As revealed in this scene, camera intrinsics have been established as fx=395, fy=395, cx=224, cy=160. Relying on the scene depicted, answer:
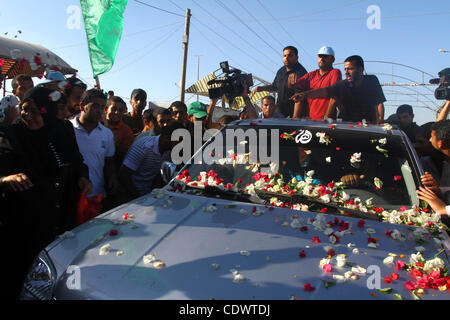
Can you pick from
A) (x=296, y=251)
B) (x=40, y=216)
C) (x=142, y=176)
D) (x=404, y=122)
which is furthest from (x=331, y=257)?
(x=404, y=122)

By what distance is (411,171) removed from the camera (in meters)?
3.01

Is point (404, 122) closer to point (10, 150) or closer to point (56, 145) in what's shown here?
point (56, 145)

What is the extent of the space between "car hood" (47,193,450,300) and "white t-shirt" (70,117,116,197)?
168 centimetres

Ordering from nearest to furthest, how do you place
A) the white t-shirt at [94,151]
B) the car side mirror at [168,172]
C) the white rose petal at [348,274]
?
the white rose petal at [348,274] < the car side mirror at [168,172] < the white t-shirt at [94,151]

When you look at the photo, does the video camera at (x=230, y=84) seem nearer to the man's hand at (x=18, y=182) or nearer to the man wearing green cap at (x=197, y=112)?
the man wearing green cap at (x=197, y=112)

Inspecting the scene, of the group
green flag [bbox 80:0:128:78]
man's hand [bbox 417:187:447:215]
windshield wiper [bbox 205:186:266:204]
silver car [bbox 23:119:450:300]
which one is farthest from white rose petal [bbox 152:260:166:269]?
green flag [bbox 80:0:128:78]

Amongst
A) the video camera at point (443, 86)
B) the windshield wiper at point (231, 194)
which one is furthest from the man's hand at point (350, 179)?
the video camera at point (443, 86)

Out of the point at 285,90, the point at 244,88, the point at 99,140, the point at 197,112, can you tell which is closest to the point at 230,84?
the point at 244,88

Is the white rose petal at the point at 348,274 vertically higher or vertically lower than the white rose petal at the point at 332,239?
lower

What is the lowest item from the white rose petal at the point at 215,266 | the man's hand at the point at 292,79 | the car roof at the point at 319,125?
the white rose petal at the point at 215,266

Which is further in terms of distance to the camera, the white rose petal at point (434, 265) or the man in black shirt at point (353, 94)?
the man in black shirt at point (353, 94)

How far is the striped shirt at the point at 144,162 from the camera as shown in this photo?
4.34m

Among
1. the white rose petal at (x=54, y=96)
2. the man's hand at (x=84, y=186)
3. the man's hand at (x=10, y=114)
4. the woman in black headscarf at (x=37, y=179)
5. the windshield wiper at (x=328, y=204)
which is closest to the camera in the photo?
the windshield wiper at (x=328, y=204)
